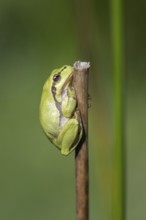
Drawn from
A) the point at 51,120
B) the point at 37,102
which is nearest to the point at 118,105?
the point at 51,120

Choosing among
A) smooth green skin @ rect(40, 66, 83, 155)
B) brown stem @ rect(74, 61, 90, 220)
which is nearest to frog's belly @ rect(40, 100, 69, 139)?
smooth green skin @ rect(40, 66, 83, 155)

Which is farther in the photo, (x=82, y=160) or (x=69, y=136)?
(x=69, y=136)

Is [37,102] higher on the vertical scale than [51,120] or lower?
higher

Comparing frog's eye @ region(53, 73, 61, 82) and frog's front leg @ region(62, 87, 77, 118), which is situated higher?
frog's eye @ region(53, 73, 61, 82)

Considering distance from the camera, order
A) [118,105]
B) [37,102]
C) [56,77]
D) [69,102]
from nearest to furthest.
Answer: [118,105] → [69,102] → [56,77] → [37,102]

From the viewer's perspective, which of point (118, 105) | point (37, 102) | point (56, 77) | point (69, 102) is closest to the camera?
point (118, 105)

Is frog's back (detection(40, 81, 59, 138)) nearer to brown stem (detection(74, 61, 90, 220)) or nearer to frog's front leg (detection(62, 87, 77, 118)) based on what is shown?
frog's front leg (detection(62, 87, 77, 118))

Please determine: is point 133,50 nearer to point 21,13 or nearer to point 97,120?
point 21,13

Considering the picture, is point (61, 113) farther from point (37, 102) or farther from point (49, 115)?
point (37, 102)
